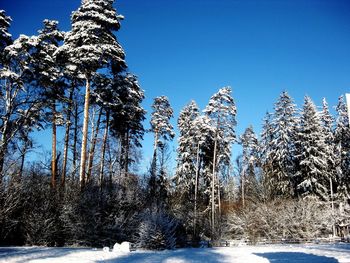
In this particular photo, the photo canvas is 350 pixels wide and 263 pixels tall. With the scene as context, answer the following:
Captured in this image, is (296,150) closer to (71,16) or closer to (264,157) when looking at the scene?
(264,157)

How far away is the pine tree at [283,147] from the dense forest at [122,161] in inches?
4.6

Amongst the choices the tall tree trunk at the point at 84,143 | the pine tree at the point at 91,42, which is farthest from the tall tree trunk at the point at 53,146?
the pine tree at the point at 91,42

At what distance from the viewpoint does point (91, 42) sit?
61.1 ft

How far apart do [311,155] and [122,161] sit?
64.9 ft

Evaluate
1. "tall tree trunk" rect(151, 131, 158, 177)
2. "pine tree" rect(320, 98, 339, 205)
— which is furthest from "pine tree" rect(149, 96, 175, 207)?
"pine tree" rect(320, 98, 339, 205)

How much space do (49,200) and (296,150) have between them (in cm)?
2709

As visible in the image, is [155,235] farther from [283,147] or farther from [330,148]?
[330,148]

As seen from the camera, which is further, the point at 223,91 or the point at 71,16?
the point at 223,91

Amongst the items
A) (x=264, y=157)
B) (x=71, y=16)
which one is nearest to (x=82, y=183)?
(x=71, y=16)

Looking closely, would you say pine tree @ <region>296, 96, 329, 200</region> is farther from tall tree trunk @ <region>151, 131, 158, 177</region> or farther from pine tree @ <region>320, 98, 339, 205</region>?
tall tree trunk @ <region>151, 131, 158, 177</region>

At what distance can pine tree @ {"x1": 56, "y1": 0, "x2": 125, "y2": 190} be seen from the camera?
18109 millimetres

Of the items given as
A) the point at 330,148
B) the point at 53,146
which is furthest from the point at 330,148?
the point at 53,146

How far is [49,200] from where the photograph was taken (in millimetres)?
16516

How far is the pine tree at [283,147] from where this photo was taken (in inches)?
1288
